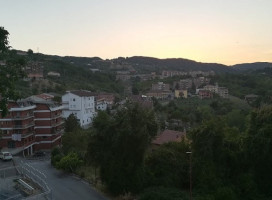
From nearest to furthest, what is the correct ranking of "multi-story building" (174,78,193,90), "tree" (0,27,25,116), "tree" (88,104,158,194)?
"tree" (0,27,25,116) → "tree" (88,104,158,194) → "multi-story building" (174,78,193,90)

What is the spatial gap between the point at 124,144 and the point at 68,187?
6.12 m

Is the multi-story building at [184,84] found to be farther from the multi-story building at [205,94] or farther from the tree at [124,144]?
the tree at [124,144]

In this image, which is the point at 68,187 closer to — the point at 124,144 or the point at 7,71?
the point at 124,144

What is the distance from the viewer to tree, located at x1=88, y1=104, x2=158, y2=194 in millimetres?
22266

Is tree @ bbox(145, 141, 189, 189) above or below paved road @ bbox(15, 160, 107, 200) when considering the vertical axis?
above

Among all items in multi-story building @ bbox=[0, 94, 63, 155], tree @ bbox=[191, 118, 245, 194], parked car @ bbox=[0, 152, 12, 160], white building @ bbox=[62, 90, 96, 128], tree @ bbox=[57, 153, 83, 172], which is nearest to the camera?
tree @ bbox=[191, 118, 245, 194]

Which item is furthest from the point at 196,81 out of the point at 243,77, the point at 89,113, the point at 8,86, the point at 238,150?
the point at 8,86

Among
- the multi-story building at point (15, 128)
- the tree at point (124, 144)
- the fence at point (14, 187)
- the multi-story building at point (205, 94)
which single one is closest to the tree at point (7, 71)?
the fence at point (14, 187)

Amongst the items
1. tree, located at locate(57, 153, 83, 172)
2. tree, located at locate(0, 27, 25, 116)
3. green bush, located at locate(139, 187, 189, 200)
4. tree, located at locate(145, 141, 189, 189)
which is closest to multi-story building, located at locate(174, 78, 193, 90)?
tree, located at locate(57, 153, 83, 172)

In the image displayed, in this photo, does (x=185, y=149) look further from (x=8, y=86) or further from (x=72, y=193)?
(x=8, y=86)

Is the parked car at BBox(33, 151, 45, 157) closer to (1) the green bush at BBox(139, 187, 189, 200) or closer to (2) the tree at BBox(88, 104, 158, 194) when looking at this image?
(2) the tree at BBox(88, 104, 158, 194)

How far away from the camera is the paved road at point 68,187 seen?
2317 centimetres

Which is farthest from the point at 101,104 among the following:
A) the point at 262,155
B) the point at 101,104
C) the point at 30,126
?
the point at 262,155

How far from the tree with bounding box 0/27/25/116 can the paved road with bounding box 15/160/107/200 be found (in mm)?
14848
